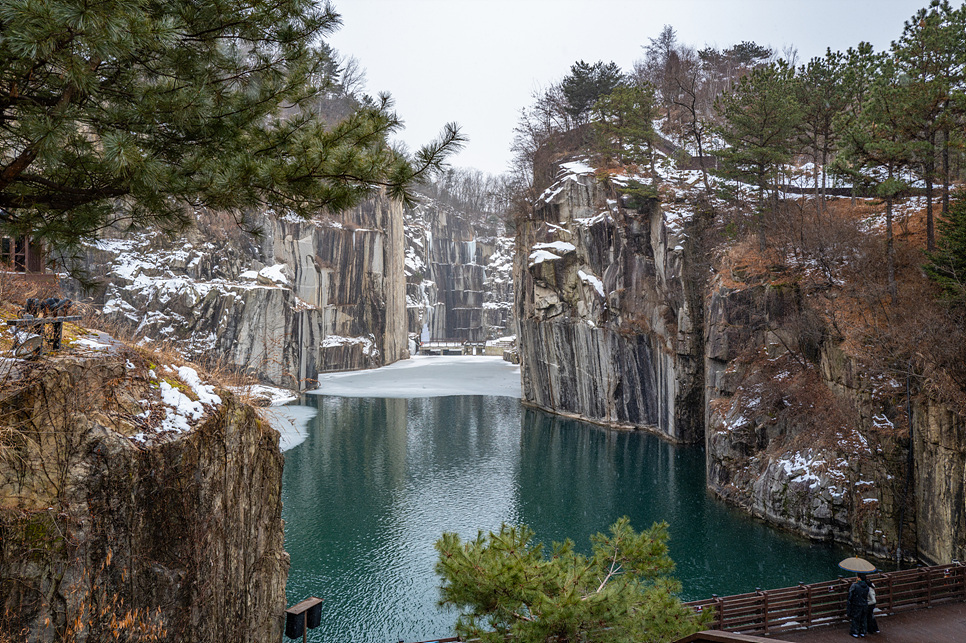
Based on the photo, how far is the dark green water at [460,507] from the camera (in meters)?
12.2

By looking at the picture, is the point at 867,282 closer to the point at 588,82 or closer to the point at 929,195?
the point at 929,195

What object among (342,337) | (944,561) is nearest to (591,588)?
(944,561)

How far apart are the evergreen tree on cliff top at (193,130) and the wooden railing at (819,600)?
24.8 ft

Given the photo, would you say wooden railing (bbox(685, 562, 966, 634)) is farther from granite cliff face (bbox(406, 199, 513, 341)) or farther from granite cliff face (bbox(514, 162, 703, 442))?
granite cliff face (bbox(406, 199, 513, 341))

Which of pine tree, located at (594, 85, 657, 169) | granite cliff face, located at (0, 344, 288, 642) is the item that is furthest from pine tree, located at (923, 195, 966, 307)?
pine tree, located at (594, 85, 657, 169)

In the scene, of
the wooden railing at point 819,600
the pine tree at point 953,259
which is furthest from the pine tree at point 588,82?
A: the wooden railing at point 819,600

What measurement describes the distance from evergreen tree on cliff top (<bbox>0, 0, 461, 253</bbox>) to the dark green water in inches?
341

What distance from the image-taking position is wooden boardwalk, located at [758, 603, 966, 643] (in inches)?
310

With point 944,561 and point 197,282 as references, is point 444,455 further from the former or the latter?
point 197,282

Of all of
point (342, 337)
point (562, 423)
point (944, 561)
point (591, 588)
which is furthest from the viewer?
point (342, 337)

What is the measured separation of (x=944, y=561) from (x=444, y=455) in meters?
15.8

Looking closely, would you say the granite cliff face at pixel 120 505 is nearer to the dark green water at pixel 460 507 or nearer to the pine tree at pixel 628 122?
the dark green water at pixel 460 507

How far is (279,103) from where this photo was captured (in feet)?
18.1

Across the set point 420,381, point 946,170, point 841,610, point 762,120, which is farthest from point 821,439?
point 420,381
